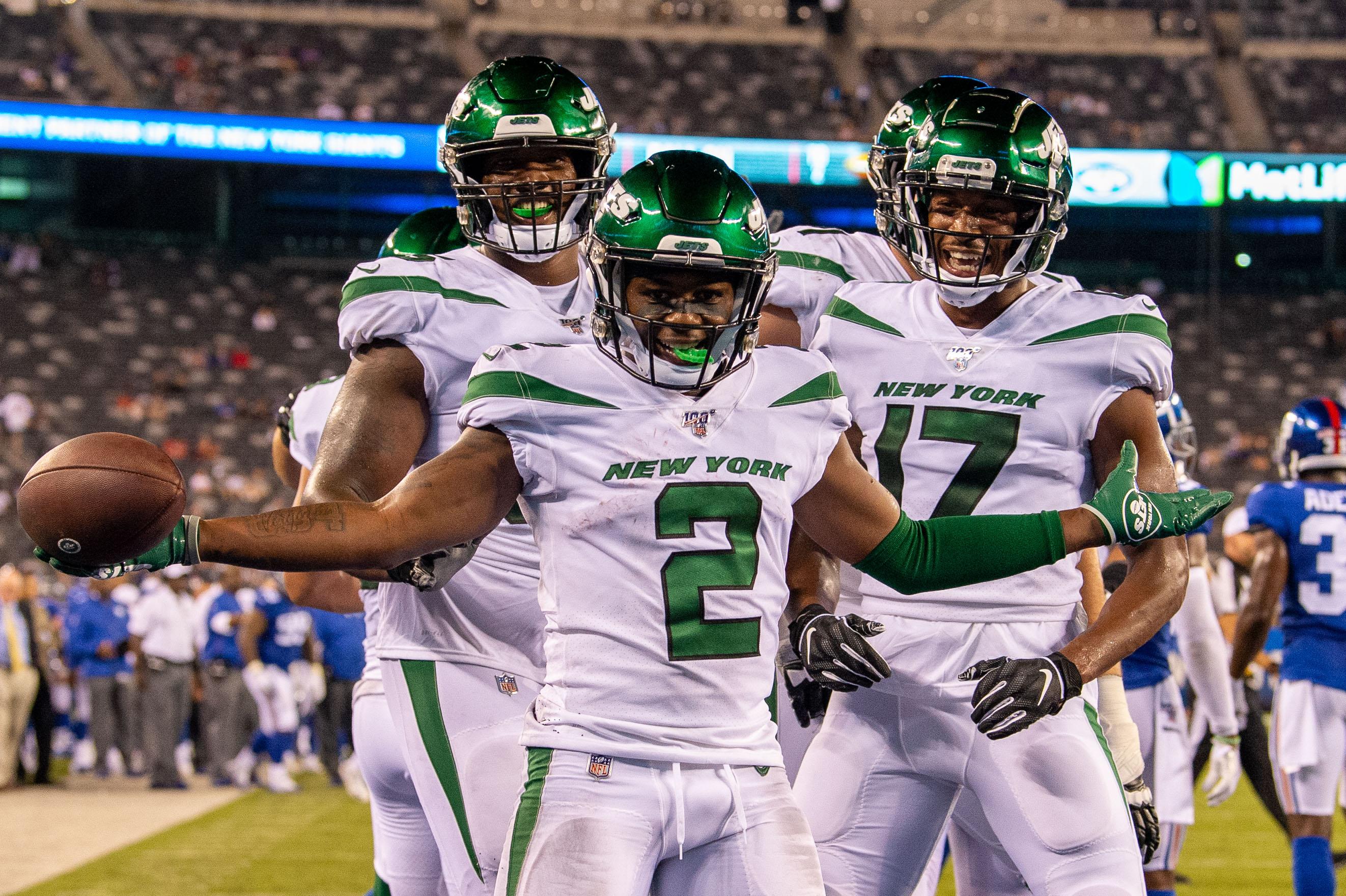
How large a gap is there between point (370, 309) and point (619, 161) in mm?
19865

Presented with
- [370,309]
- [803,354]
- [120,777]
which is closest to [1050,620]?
[803,354]

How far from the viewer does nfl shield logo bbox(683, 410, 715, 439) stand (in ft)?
8.87

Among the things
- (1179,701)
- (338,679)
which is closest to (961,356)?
(1179,701)

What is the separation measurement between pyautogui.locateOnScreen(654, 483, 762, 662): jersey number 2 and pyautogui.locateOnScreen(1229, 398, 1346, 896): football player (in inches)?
171

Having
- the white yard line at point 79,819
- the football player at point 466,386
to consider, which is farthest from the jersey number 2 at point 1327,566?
the white yard line at point 79,819

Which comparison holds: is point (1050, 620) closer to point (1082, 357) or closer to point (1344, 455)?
point (1082, 357)

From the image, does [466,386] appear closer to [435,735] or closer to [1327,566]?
[435,735]

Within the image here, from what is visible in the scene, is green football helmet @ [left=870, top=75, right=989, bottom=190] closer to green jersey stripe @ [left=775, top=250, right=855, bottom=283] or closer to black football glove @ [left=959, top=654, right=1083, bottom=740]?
green jersey stripe @ [left=775, top=250, right=855, bottom=283]

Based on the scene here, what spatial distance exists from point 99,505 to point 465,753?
3.48 ft

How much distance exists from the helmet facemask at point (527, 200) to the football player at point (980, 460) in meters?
0.66

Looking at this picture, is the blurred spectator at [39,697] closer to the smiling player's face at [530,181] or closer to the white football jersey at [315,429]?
the white football jersey at [315,429]

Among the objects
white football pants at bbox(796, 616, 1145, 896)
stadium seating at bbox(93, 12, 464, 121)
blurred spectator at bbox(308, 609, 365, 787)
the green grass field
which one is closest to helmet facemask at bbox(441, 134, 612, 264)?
white football pants at bbox(796, 616, 1145, 896)

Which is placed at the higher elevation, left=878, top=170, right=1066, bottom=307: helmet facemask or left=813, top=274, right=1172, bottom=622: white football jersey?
left=878, top=170, right=1066, bottom=307: helmet facemask

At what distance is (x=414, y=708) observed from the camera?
11.2ft
